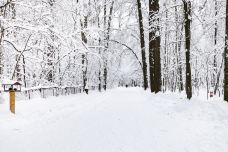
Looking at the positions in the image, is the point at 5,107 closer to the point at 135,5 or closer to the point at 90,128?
the point at 90,128

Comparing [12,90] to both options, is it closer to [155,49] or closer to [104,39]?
[155,49]

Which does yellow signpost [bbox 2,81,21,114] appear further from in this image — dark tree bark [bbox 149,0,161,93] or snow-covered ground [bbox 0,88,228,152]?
dark tree bark [bbox 149,0,161,93]

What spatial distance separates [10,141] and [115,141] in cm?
219

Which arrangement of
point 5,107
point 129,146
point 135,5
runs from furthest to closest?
1. point 135,5
2. point 5,107
3. point 129,146

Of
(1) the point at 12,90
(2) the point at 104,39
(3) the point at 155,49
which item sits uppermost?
(2) the point at 104,39

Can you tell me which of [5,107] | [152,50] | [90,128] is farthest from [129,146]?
[152,50]

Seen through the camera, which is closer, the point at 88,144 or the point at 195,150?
the point at 195,150

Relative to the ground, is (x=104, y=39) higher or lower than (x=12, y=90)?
higher

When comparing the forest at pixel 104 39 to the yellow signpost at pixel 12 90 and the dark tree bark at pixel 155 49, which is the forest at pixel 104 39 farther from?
the yellow signpost at pixel 12 90

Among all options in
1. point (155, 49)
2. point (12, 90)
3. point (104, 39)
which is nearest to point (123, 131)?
point (12, 90)

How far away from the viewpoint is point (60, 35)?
11992 millimetres

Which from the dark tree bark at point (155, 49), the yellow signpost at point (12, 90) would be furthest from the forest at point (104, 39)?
the yellow signpost at point (12, 90)

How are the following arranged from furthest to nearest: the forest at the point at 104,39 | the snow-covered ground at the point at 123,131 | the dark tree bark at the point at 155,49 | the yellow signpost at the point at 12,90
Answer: the forest at the point at 104,39
the dark tree bark at the point at 155,49
the yellow signpost at the point at 12,90
the snow-covered ground at the point at 123,131

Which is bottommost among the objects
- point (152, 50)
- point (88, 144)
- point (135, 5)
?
point (88, 144)
